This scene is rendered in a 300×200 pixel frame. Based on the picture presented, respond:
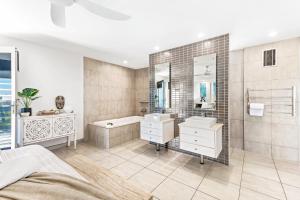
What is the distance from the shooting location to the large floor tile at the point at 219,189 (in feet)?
5.65

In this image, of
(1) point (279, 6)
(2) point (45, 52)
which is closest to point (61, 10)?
(2) point (45, 52)

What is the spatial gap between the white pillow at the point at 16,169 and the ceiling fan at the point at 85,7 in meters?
1.51

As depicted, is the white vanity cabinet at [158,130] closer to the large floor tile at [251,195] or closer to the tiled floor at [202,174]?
the tiled floor at [202,174]

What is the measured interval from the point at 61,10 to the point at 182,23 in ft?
5.32

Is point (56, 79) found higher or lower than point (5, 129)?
higher

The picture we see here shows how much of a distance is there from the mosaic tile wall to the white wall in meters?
1.95

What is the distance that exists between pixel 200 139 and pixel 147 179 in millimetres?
1062

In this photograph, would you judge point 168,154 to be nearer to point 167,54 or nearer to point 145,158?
point 145,158

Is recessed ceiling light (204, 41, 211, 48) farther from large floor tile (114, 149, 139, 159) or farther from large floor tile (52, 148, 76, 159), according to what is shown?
large floor tile (52, 148, 76, 159)

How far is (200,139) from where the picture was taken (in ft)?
7.65

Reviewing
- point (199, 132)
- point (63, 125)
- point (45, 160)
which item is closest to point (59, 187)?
point (45, 160)

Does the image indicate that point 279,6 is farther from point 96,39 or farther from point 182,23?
point 96,39

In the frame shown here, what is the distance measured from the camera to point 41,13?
188 centimetres

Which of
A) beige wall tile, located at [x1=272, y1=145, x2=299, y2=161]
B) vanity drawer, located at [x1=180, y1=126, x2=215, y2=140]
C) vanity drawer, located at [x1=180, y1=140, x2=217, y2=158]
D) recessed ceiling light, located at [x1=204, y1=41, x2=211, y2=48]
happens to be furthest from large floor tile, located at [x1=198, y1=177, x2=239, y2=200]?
recessed ceiling light, located at [x1=204, y1=41, x2=211, y2=48]
